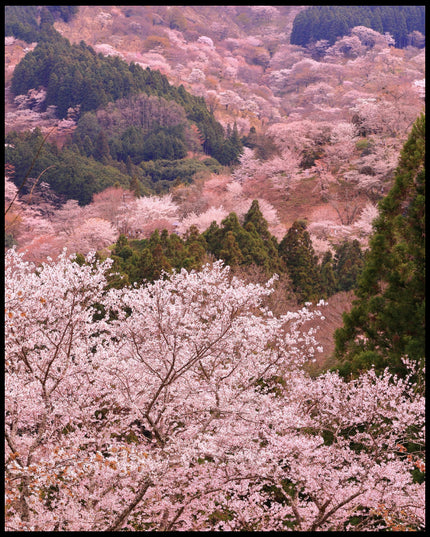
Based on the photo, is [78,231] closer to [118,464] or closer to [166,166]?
[166,166]

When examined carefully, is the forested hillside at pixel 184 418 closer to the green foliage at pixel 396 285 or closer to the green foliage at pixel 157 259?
the green foliage at pixel 396 285

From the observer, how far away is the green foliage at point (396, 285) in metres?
8.94

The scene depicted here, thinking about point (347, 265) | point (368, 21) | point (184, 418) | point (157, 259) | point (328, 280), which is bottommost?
point (328, 280)

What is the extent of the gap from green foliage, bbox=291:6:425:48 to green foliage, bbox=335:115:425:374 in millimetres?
93049

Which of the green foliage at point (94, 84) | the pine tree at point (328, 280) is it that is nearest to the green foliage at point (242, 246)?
the pine tree at point (328, 280)

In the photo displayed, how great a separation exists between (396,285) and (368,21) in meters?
97.9

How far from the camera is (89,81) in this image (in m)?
59.4

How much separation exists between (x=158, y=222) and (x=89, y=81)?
3651 cm

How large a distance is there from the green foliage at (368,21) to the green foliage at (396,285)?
305 ft

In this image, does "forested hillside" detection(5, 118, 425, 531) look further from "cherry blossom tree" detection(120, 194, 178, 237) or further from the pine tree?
"cherry blossom tree" detection(120, 194, 178, 237)

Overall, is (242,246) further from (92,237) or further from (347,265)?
(92,237)

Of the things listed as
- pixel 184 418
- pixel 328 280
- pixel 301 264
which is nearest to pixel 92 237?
pixel 301 264

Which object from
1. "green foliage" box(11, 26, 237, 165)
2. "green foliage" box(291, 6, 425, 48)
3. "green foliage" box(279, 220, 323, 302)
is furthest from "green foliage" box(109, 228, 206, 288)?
"green foliage" box(291, 6, 425, 48)

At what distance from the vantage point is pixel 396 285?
938cm
